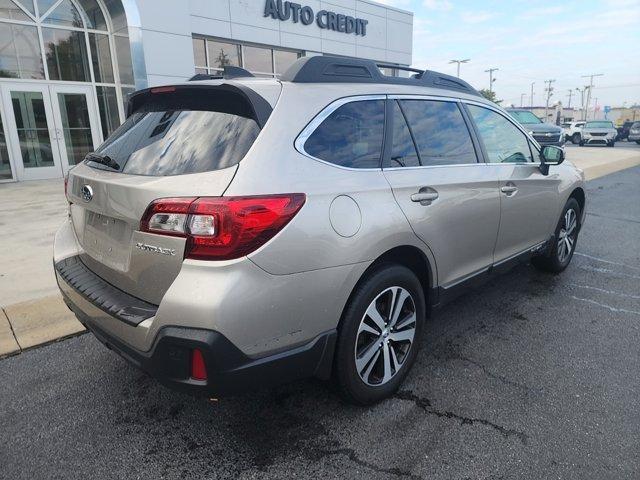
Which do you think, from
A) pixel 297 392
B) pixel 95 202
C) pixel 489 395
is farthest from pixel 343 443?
pixel 95 202

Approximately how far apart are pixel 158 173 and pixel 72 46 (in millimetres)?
12980

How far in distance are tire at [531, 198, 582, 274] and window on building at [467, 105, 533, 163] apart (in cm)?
98

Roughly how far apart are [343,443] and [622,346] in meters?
2.28

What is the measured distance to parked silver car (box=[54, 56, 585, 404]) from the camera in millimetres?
1891

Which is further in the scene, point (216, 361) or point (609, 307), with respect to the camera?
point (609, 307)

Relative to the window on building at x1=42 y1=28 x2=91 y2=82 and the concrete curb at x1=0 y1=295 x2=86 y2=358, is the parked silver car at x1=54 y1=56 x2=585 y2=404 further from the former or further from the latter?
the window on building at x1=42 y1=28 x2=91 y2=82

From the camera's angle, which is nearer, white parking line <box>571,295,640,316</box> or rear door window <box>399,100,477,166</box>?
rear door window <box>399,100,477,166</box>

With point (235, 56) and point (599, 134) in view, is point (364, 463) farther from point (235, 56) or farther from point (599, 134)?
point (599, 134)

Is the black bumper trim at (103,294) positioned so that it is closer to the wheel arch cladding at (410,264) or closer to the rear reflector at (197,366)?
the rear reflector at (197,366)

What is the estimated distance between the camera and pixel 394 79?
2891 millimetres

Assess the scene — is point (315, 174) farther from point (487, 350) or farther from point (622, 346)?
point (622, 346)

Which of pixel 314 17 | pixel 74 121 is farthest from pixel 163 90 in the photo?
pixel 314 17

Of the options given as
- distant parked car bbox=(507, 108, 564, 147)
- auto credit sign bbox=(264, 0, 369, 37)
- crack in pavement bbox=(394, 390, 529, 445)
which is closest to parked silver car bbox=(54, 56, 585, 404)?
crack in pavement bbox=(394, 390, 529, 445)

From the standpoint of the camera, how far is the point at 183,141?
2.21 metres
